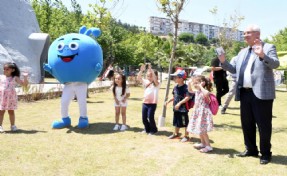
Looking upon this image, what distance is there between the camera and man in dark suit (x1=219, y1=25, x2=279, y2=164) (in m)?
4.99

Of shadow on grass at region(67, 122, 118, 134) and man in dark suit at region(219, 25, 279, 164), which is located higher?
man in dark suit at region(219, 25, 279, 164)

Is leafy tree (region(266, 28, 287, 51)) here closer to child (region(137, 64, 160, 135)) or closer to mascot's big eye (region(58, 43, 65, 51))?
child (region(137, 64, 160, 135))

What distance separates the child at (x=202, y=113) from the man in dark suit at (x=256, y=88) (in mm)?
544

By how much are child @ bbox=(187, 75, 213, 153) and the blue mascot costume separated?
9.01 feet

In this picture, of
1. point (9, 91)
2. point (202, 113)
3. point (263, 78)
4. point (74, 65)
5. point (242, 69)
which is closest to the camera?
point (263, 78)

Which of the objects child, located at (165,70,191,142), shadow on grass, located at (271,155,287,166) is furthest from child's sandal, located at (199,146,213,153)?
shadow on grass, located at (271,155,287,166)

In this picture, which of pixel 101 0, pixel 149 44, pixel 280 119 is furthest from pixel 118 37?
pixel 280 119

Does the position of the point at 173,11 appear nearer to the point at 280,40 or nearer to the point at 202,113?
the point at 202,113

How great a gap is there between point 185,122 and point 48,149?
2611 millimetres

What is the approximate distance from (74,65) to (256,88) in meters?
4.06

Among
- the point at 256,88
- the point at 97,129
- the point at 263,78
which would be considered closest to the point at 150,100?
the point at 97,129

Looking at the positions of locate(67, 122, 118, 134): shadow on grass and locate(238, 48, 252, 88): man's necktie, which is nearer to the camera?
locate(238, 48, 252, 88): man's necktie

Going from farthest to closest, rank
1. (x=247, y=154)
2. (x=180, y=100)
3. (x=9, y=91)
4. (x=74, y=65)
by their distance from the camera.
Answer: (x=74, y=65) < (x=9, y=91) < (x=180, y=100) < (x=247, y=154)

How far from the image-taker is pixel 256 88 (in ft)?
16.6
